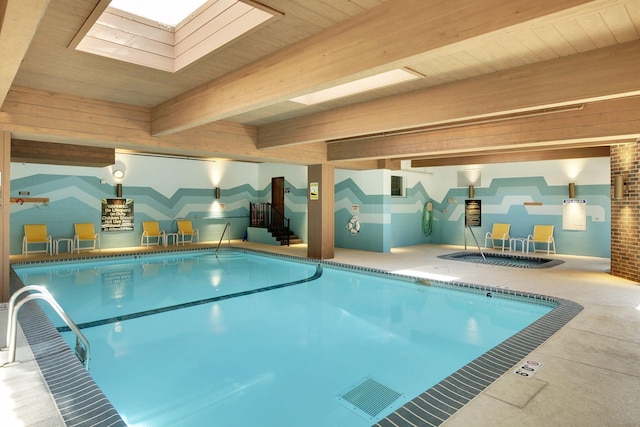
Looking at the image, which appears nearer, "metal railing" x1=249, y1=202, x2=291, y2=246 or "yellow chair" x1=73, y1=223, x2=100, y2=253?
"yellow chair" x1=73, y1=223, x2=100, y2=253

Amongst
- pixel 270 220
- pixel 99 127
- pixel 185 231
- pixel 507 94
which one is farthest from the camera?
pixel 270 220

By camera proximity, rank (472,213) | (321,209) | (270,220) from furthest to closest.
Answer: (270,220) → (472,213) → (321,209)

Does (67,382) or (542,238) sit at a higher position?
(542,238)

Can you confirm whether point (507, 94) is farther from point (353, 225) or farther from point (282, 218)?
point (282, 218)

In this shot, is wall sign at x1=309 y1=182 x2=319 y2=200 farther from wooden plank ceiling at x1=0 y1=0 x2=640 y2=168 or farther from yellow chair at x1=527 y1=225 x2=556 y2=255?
yellow chair at x1=527 y1=225 x2=556 y2=255

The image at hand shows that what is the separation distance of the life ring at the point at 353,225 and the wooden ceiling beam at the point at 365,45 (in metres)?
7.07

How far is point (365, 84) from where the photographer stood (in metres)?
4.81

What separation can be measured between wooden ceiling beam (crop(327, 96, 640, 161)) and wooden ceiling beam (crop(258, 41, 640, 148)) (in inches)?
64.9

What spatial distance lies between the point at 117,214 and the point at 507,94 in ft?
33.9

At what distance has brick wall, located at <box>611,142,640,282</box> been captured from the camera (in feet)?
20.7

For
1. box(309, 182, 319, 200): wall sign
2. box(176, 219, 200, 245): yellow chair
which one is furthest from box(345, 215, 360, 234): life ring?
box(176, 219, 200, 245): yellow chair

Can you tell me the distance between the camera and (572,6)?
1.95m

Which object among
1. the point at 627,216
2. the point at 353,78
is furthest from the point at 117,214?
the point at 627,216

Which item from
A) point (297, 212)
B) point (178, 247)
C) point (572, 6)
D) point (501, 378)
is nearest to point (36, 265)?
point (178, 247)
